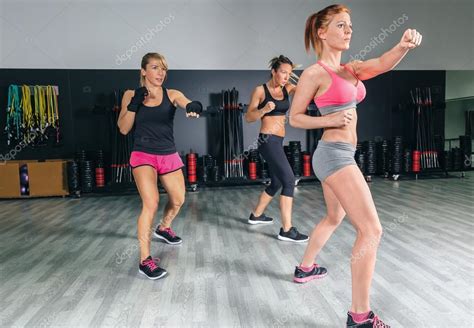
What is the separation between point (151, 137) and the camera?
8.98 feet

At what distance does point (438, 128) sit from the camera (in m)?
7.68

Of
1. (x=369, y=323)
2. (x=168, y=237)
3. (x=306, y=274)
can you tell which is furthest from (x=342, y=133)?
(x=168, y=237)

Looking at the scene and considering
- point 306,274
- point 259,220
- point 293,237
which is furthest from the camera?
point 259,220

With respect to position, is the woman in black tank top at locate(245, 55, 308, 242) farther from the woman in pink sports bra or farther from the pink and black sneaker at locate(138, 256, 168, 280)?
the woman in pink sports bra

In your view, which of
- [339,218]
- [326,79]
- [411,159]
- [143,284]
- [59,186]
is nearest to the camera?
[326,79]

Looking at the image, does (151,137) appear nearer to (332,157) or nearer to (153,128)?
(153,128)

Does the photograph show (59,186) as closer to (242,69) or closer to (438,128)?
(242,69)

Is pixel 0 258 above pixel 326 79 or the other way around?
the other way around

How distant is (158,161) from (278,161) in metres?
1.17

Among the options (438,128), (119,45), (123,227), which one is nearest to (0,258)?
(123,227)

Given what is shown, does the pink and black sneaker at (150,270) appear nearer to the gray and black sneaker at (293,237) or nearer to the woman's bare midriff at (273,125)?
the gray and black sneaker at (293,237)

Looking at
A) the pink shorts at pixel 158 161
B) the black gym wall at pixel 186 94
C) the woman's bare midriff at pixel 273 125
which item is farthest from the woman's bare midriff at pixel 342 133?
the black gym wall at pixel 186 94

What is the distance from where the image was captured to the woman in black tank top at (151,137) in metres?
2.63

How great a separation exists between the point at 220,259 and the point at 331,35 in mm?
1860
